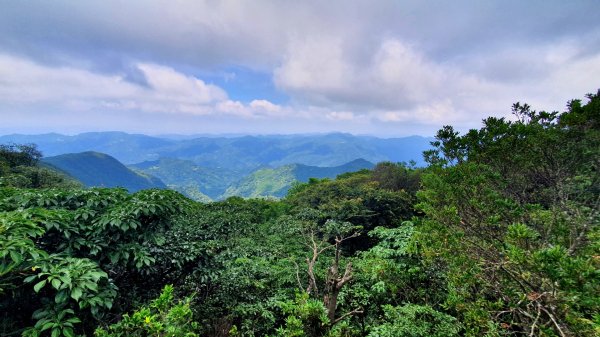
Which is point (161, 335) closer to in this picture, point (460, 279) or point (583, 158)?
point (460, 279)

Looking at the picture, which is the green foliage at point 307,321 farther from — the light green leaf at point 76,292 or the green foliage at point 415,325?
the light green leaf at point 76,292

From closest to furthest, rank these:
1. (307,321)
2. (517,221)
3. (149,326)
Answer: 1. (149,326)
2. (307,321)
3. (517,221)

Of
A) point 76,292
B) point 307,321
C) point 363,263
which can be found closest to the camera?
point 76,292

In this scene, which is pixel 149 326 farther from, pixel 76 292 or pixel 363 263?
pixel 363 263

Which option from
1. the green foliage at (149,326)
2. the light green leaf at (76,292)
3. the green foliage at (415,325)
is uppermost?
the light green leaf at (76,292)

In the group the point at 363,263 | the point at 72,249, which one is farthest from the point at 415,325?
the point at 72,249

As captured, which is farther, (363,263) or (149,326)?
(363,263)

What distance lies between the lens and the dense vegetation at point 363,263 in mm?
3098

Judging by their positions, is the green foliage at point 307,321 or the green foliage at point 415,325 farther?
the green foliage at point 415,325

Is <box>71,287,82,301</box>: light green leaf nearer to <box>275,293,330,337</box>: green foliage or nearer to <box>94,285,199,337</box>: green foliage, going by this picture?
<box>94,285,199,337</box>: green foliage

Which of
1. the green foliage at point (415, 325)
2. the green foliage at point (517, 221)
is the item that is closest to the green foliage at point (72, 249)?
the green foliage at point (415, 325)

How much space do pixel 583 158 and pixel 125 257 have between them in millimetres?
9471

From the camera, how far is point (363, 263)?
7691mm

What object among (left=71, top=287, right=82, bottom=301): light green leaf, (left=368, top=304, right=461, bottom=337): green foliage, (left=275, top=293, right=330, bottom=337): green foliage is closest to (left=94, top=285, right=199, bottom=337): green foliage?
(left=71, top=287, right=82, bottom=301): light green leaf
